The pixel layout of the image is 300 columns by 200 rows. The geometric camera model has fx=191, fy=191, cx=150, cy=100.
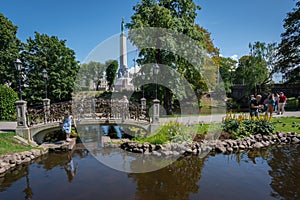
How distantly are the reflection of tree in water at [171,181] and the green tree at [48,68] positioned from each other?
1768 centimetres

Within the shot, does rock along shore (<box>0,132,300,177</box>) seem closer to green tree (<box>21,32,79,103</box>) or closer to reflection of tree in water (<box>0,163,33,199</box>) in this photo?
reflection of tree in water (<box>0,163,33,199</box>)

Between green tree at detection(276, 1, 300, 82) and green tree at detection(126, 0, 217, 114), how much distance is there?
38.8 ft

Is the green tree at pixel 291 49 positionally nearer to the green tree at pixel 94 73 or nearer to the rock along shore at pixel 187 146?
the rock along shore at pixel 187 146

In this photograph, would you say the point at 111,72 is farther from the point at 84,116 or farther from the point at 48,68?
the point at 84,116

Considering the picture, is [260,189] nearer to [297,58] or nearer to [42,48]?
[297,58]

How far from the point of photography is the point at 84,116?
10.7 metres

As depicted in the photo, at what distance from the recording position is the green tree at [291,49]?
20578mm

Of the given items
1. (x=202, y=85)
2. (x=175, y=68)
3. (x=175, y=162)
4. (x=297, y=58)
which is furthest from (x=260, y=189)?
(x=297, y=58)

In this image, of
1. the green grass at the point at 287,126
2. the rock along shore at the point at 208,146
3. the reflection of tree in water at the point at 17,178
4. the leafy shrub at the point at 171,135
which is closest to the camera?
the reflection of tree in water at the point at 17,178

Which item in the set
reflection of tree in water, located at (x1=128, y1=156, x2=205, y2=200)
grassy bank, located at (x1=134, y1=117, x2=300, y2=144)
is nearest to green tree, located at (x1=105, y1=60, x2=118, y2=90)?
grassy bank, located at (x1=134, y1=117, x2=300, y2=144)

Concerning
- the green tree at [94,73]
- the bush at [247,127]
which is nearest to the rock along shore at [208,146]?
the bush at [247,127]

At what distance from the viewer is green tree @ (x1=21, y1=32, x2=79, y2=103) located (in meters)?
19.9

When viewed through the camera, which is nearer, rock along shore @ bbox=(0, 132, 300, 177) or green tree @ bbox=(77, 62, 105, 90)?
rock along shore @ bbox=(0, 132, 300, 177)

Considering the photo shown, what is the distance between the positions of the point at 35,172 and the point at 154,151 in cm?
444
